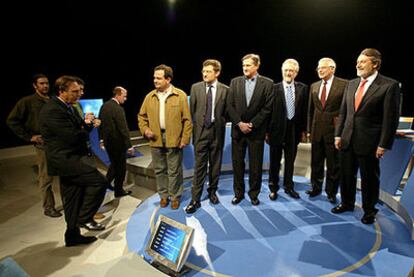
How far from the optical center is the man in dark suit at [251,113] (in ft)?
10.6

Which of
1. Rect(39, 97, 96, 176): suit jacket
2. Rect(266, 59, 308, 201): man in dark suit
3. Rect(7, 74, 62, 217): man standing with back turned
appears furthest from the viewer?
A: Rect(266, 59, 308, 201): man in dark suit

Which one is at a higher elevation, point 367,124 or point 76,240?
point 367,124

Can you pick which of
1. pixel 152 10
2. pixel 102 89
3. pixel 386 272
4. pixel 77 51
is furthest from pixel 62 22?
pixel 386 272

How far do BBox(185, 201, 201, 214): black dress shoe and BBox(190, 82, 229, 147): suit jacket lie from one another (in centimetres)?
68

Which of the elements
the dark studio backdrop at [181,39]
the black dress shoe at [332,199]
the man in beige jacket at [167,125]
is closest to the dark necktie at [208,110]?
the man in beige jacket at [167,125]

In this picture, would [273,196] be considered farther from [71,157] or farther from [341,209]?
[71,157]

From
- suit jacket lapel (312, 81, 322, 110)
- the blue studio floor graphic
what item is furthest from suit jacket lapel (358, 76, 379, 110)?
the blue studio floor graphic

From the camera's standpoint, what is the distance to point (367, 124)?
2768 millimetres

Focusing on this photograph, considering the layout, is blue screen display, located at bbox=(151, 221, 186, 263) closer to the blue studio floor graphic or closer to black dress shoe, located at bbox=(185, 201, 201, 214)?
the blue studio floor graphic

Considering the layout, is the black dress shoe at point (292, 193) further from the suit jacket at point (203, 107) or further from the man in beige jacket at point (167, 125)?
the man in beige jacket at point (167, 125)

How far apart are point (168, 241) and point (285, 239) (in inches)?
43.9

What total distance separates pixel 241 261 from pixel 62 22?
19.9 feet

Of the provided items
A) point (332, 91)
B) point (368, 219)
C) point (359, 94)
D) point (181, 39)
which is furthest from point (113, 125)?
point (181, 39)

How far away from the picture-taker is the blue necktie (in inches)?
136
